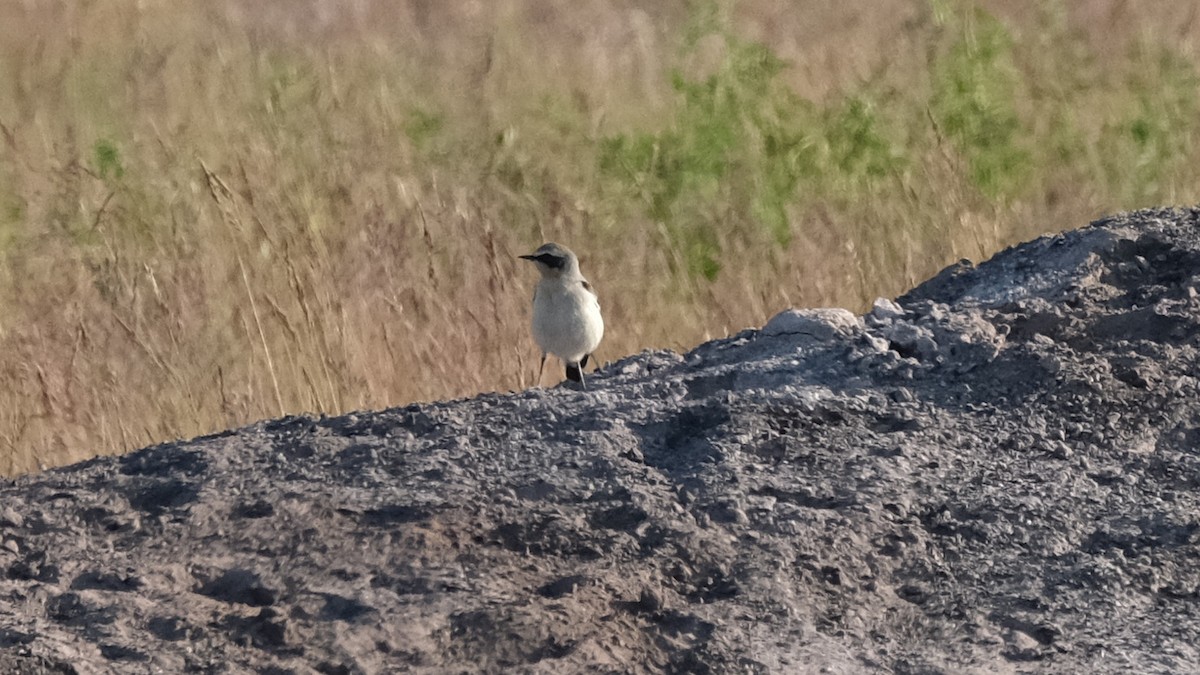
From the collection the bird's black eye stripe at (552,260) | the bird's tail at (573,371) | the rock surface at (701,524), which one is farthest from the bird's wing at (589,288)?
the rock surface at (701,524)

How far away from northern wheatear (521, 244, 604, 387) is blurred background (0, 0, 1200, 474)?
370 mm

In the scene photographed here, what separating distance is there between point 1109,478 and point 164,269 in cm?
349

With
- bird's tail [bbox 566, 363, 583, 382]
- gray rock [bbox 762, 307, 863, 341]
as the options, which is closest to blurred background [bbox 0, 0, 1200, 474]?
bird's tail [bbox 566, 363, 583, 382]

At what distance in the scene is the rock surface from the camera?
3.17 meters

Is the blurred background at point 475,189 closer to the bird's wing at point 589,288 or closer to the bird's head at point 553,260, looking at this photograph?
the bird's wing at point 589,288

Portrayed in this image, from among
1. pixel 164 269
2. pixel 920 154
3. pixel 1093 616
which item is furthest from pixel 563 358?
Answer: pixel 1093 616

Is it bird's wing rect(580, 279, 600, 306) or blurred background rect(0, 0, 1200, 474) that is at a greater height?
blurred background rect(0, 0, 1200, 474)

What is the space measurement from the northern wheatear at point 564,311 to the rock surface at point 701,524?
84 cm

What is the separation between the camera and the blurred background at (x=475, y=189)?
556 centimetres

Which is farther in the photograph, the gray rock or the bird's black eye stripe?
the bird's black eye stripe

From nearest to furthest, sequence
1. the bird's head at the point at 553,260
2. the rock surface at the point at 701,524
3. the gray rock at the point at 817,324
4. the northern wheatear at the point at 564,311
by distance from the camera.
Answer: the rock surface at the point at 701,524, the gray rock at the point at 817,324, the northern wheatear at the point at 564,311, the bird's head at the point at 553,260

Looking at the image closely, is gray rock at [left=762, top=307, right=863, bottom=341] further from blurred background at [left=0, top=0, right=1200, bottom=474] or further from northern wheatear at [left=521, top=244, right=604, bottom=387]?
blurred background at [left=0, top=0, right=1200, bottom=474]

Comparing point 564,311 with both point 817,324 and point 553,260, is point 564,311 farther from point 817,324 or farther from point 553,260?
point 817,324

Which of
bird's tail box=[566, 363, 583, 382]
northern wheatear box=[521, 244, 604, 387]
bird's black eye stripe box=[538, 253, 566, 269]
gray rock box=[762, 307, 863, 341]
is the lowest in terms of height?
gray rock box=[762, 307, 863, 341]
